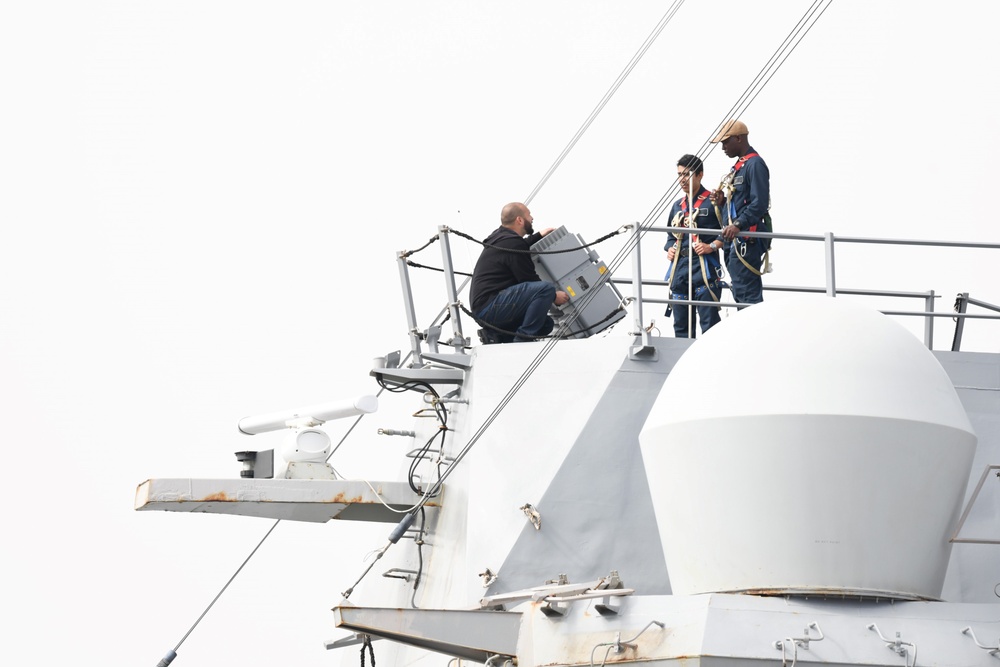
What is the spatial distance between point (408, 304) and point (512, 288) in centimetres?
93

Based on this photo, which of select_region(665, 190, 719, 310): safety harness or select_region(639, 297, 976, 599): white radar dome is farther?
select_region(665, 190, 719, 310): safety harness

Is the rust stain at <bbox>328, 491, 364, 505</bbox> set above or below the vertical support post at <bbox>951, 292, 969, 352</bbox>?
below

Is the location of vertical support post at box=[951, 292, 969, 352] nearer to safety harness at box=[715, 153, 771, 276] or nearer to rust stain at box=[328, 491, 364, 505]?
safety harness at box=[715, 153, 771, 276]

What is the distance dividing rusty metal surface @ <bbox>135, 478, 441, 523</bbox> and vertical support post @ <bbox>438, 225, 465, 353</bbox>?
3.56 ft

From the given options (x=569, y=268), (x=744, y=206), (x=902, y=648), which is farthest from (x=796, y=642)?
(x=569, y=268)

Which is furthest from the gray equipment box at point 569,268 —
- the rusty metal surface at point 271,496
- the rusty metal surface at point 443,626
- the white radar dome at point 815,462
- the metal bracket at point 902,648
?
the metal bracket at point 902,648

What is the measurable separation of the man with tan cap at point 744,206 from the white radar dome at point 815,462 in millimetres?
2664

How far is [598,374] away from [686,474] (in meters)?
2.01

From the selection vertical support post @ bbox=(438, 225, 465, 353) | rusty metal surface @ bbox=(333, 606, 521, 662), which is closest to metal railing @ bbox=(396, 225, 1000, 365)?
vertical support post @ bbox=(438, 225, 465, 353)

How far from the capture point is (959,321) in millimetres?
10734

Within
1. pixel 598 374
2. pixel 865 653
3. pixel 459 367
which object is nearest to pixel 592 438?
pixel 598 374

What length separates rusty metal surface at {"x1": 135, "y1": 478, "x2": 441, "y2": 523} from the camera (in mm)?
9992

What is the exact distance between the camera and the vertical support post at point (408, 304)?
1027cm

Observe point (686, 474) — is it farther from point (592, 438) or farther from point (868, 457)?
point (592, 438)
